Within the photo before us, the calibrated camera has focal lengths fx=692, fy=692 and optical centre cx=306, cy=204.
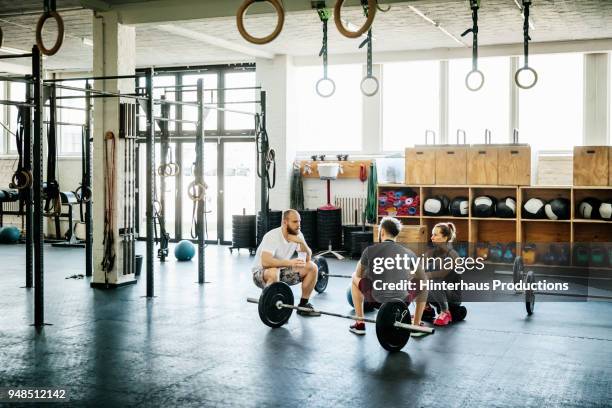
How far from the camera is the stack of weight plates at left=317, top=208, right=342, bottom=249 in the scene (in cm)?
974

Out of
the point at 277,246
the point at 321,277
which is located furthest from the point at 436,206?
the point at 277,246

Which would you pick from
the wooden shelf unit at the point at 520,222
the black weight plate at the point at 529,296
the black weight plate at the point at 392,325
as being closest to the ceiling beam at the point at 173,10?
the wooden shelf unit at the point at 520,222

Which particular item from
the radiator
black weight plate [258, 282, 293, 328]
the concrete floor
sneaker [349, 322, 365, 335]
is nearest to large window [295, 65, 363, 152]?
the radiator

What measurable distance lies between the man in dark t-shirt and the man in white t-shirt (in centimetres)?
71

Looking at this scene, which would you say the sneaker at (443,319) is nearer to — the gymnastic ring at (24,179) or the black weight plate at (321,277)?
the black weight plate at (321,277)

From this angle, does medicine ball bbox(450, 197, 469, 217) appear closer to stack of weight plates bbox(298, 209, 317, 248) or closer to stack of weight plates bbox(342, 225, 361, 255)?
stack of weight plates bbox(342, 225, 361, 255)

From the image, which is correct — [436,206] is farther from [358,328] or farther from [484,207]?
[358,328]

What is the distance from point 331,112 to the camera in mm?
10602

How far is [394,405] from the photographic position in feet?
11.2

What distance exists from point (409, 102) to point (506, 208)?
2488 millimetres

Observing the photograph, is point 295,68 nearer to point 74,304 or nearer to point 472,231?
point 472,231

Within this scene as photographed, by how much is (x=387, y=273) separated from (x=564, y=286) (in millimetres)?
3473

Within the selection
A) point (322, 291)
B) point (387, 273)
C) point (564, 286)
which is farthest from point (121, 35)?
point (564, 286)

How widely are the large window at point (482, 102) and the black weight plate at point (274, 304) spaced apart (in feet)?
17.8
